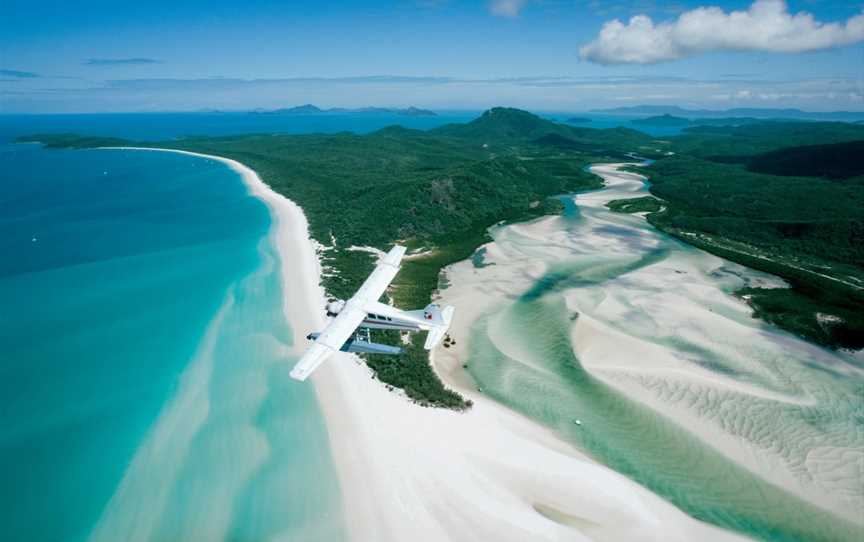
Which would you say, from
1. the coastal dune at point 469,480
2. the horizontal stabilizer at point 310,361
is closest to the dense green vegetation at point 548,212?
the coastal dune at point 469,480

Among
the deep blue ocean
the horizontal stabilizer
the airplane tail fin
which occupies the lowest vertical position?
the deep blue ocean

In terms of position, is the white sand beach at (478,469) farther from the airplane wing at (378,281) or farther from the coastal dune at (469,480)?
the airplane wing at (378,281)

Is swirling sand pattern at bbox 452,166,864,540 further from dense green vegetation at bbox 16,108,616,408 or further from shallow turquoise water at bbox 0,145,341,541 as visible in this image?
shallow turquoise water at bbox 0,145,341,541

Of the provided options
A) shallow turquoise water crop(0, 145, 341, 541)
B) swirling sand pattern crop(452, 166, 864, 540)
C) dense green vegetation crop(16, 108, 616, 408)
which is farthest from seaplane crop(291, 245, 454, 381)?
swirling sand pattern crop(452, 166, 864, 540)

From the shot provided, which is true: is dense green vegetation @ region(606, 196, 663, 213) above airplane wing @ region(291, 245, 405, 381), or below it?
below

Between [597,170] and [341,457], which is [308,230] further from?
[597,170]

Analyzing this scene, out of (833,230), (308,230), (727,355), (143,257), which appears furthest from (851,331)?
(143,257)
